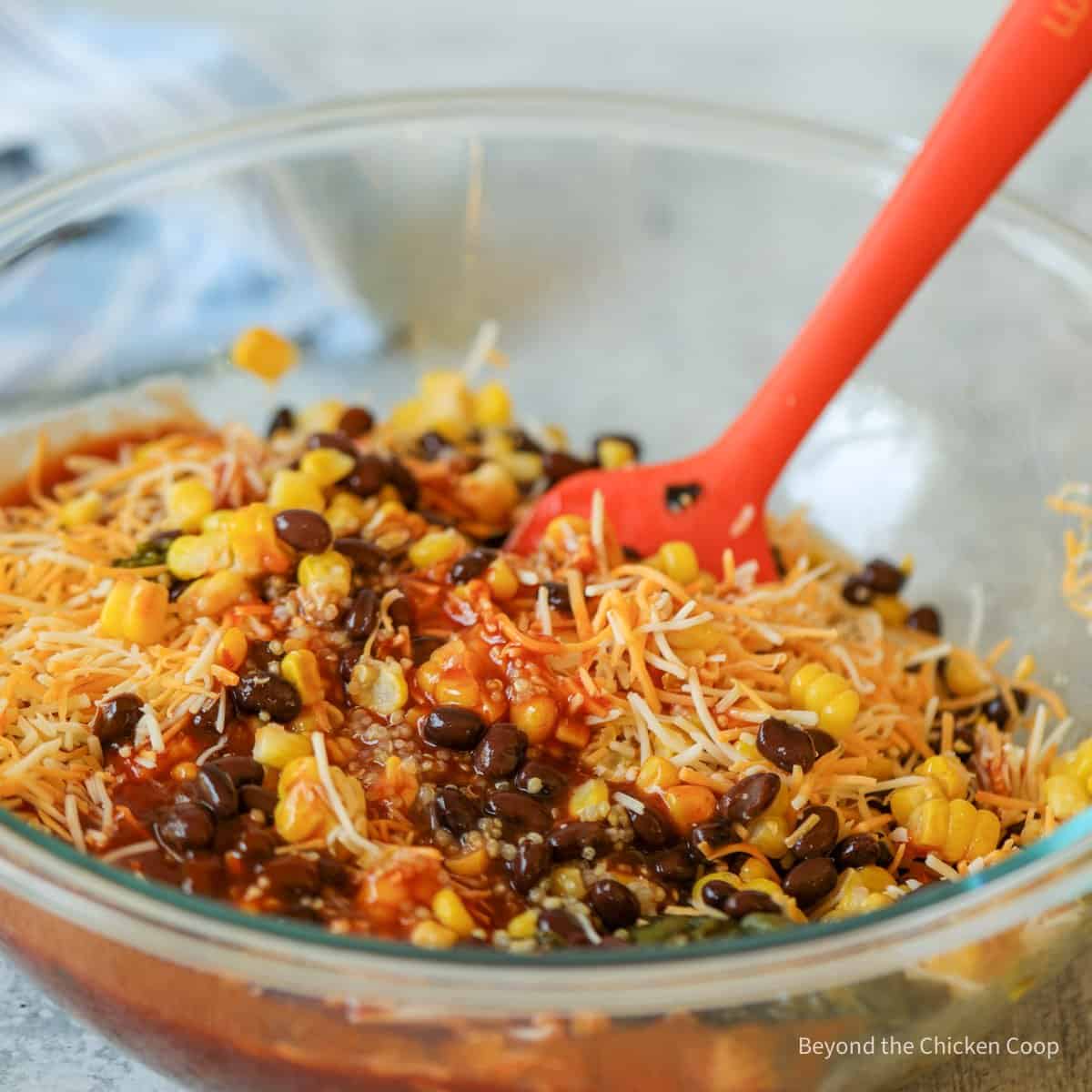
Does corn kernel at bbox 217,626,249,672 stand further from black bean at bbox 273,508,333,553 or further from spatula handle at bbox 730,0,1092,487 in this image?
spatula handle at bbox 730,0,1092,487

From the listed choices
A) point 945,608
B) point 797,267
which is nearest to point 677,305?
point 797,267

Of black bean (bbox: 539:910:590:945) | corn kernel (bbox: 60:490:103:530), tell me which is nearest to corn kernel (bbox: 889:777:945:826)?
black bean (bbox: 539:910:590:945)

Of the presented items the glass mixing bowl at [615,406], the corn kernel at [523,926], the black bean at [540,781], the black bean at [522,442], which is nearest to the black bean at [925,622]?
the glass mixing bowl at [615,406]

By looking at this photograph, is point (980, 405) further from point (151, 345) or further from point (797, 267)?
point (151, 345)

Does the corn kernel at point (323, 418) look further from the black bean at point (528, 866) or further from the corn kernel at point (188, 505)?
the black bean at point (528, 866)

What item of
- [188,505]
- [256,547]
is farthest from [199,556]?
[188,505]

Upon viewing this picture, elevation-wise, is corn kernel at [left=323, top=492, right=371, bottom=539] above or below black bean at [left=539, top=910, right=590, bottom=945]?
above
